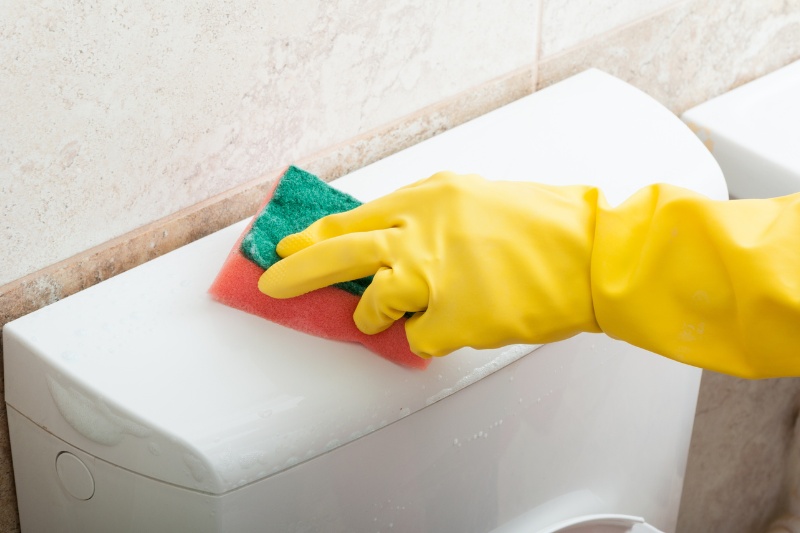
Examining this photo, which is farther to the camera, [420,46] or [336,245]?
[420,46]

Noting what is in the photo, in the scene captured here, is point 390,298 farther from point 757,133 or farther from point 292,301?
point 757,133

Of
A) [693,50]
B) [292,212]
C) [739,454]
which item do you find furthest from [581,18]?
[739,454]

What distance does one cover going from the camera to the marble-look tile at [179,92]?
525mm

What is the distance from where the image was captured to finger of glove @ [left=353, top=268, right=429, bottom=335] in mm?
503

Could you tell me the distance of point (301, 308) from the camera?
561 millimetres

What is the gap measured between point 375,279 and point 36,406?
8.9 inches

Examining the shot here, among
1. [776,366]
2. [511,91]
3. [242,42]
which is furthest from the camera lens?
[511,91]

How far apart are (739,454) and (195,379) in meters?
0.90

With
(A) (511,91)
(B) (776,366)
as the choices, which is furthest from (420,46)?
(B) (776,366)

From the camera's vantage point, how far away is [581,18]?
0.78m

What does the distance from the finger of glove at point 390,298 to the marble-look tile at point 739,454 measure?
675 mm

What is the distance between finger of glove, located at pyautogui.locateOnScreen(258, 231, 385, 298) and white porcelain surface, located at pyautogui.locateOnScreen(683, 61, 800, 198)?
0.43 m

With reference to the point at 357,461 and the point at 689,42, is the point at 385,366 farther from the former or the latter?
the point at 689,42

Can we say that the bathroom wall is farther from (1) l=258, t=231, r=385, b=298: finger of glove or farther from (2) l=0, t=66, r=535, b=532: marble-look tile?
(1) l=258, t=231, r=385, b=298: finger of glove
